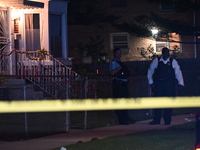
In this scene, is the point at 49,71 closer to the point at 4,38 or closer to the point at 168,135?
the point at 4,38

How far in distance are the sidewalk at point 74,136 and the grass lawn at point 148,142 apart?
0.56 metres

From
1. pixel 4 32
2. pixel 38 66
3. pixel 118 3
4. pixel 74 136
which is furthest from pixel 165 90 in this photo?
pixel 118 3

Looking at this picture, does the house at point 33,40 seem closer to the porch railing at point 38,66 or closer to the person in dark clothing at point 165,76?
the porch railing at point 38,66

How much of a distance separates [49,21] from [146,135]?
10020 mm

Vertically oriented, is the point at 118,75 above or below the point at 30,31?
below

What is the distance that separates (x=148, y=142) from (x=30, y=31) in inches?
429

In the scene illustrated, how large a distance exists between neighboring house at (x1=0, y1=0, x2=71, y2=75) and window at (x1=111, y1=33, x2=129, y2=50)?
435 inches

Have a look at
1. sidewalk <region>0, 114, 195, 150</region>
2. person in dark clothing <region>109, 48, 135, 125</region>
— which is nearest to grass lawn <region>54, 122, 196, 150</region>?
sidewalk <region>0, 114, 195, 150</region>

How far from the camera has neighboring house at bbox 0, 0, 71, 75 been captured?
17469 mm

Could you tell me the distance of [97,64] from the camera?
27.2m

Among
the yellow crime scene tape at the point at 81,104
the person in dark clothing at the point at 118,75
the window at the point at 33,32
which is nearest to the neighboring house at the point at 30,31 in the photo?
the window at the point at 33,32

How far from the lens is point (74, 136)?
1084 cm

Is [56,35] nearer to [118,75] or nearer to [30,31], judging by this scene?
[30,31]

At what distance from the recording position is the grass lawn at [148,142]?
8.85 m
